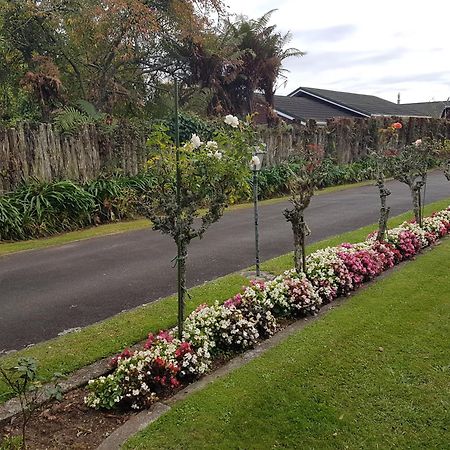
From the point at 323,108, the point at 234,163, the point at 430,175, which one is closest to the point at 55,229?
the point at 234,163

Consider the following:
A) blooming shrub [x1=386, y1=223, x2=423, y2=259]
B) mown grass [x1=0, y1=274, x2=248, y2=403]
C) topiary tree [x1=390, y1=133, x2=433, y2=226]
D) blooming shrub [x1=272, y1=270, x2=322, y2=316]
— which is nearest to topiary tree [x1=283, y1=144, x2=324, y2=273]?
blooming shrub [x1=272, y1=270, x2=322, y2=316]

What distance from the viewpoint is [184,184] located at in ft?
13.2

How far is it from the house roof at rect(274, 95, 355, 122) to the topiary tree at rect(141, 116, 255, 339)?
2389 centimetres

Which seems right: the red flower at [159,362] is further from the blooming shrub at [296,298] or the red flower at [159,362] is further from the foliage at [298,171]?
the foliage at [298,171]

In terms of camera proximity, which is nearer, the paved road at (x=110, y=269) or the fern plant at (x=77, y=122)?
the paved road at (x=110, y=269)

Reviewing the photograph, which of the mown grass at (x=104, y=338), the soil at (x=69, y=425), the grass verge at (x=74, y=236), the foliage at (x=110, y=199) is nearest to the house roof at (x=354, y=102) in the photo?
the foliage at (x=110, y=199)

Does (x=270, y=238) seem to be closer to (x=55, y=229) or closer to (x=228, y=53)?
(x=55, y=229)

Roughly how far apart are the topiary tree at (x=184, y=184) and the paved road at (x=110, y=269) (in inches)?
67.9

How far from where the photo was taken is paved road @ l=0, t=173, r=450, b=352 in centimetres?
520

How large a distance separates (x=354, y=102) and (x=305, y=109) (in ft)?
17.0

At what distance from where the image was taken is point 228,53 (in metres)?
19.5

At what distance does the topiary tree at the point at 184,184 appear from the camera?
157 inches

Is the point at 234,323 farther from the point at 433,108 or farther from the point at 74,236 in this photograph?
the point at 433,108

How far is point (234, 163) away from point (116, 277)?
3.24 m
